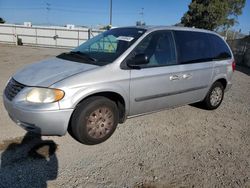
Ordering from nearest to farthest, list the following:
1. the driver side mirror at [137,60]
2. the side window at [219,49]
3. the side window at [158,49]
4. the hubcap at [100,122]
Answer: the hubcap at [100,122] < the driver side mirror at [137,60] < the side window at [158,49] < the side window at [219,49]

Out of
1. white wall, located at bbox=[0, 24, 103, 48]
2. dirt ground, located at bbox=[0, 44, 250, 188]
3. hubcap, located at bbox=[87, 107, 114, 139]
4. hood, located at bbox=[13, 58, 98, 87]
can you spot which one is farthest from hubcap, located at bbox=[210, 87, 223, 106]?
white wall, located at bbox=[0, 24, 103, 48]

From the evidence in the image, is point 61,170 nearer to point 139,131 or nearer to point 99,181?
point 99,181

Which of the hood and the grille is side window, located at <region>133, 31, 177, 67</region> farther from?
the grille

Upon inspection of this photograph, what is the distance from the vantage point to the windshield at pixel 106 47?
12.1 ft

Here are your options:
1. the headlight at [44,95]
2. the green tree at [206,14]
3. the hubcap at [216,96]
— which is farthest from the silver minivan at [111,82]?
the green tree at [206,14]

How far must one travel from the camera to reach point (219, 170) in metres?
3.12

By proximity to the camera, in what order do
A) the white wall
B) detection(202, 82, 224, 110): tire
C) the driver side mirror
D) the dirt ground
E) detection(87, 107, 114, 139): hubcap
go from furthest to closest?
1. the white wall
2. detection(202, 82, 224, 110): tire
3. the driver side mirror
4. detection(87, 107, 114, 139): hubcap
5. the dirt ground

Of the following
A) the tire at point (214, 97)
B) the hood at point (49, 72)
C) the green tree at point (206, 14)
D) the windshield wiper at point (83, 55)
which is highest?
the green tree at point (206, 14)

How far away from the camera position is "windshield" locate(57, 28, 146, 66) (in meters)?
3.69

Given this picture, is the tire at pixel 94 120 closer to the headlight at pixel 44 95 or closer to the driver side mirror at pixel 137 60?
the headlight at pixel 44 95

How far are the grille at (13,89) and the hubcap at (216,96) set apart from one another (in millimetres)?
3913

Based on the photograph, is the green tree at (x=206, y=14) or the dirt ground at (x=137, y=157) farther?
the green tree at (x=206, y=14)

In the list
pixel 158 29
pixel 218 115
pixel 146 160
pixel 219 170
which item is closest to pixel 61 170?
pixel 146 160

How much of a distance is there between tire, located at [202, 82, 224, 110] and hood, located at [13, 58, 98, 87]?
2905mm
